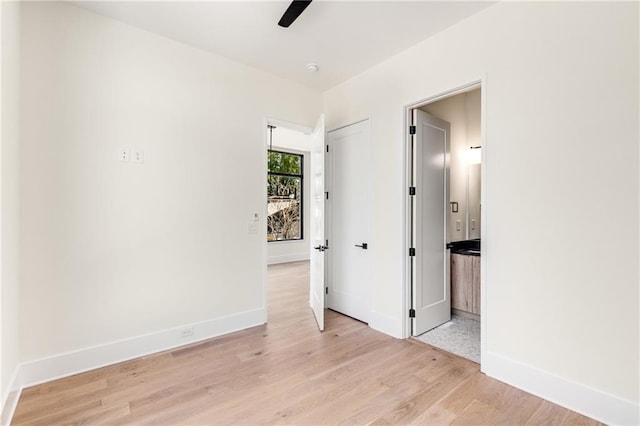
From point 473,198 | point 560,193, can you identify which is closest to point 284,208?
point 473,198

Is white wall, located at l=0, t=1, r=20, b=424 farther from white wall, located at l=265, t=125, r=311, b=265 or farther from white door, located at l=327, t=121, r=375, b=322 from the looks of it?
white wall, located at l=265, t=125, r=311, b=265

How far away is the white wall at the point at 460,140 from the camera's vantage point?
368 centimetres

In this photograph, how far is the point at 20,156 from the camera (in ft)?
7.03

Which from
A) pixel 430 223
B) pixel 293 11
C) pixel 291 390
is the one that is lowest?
pixel 291 390

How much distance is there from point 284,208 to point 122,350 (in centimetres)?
519

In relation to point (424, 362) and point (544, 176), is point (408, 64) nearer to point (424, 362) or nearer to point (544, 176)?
point (544, 176)

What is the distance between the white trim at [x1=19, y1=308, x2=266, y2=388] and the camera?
222 cm

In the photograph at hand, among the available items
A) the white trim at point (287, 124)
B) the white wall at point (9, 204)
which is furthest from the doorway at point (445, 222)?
the white wall at point (9, 204)

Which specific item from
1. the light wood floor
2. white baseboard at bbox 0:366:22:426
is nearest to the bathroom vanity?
the light wood floor

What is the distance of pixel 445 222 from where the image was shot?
3.43 m

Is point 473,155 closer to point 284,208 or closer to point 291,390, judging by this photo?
point 291,390

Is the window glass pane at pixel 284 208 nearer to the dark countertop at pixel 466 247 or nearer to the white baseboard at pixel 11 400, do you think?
the dark countertop at pixel 466 247

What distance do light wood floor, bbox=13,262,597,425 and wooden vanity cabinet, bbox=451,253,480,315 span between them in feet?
3.24

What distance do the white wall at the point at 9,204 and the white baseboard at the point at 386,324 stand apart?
2.86m
